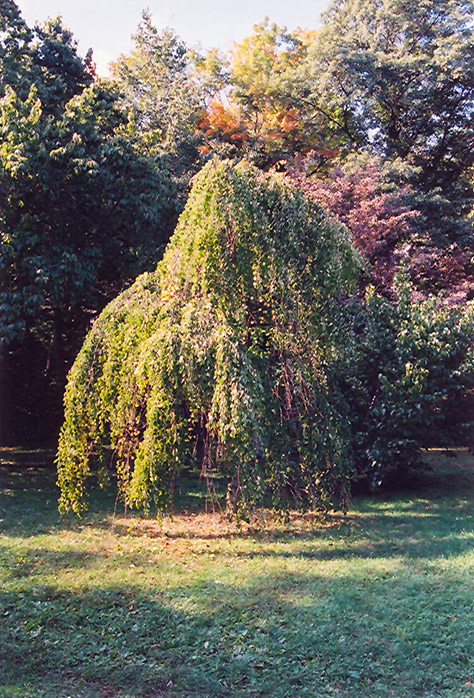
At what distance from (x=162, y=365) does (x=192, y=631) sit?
241 cm

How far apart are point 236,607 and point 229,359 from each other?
2.18 meters

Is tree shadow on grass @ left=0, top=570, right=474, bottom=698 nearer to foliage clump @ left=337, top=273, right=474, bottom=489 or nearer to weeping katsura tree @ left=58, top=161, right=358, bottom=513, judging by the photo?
weeping katsura tree @ left=58, top=161, right=358, bottom=513

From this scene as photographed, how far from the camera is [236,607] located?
14.6ft

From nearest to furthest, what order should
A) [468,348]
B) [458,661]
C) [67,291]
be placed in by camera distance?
[458,661] < [468,348] < [67,291]

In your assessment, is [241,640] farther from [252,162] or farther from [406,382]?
[252,162]

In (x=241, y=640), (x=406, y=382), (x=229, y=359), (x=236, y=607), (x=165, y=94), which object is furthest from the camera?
(x=165, y=94)

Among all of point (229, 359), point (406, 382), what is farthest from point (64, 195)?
point (406, 382)

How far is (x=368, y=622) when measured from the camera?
4.19 m

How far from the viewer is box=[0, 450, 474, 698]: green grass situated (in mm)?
3445

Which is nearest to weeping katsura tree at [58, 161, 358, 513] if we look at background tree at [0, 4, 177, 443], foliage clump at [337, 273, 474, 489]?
foliage clump at [337, 273, 474, 489]

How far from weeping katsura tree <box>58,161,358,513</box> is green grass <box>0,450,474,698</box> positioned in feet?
1.98

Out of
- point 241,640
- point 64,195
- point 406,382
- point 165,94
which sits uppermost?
point 165,94

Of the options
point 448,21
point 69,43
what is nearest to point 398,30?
point 448,21

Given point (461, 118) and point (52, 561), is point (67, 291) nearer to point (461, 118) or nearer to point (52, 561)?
point (52, 561)
